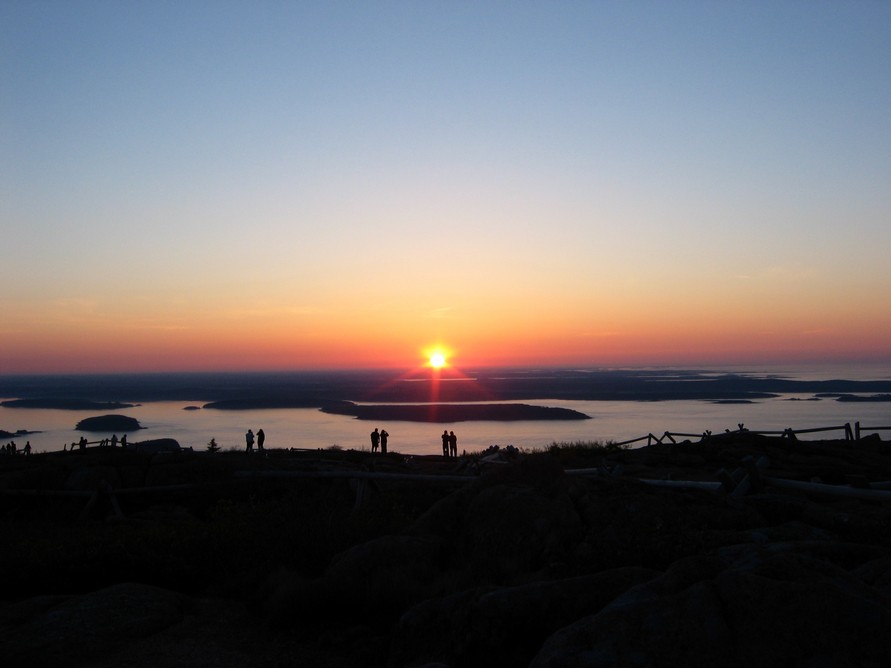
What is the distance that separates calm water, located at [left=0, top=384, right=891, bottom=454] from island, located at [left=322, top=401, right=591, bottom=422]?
310cm

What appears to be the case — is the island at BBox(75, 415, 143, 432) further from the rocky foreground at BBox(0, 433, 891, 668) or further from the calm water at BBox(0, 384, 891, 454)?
the rocky foreground at BBox(0, 433, 891, 668)

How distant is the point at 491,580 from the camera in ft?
25.2

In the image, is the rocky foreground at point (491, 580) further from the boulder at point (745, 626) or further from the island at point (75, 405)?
the island at point (75, 405)

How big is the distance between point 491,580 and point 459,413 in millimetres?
76663

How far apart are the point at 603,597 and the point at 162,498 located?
12.7 meters

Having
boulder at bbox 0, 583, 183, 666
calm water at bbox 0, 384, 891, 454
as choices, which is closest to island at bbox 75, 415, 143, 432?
calm water at bbox 0, 384, 891, 454

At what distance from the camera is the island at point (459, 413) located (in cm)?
7656

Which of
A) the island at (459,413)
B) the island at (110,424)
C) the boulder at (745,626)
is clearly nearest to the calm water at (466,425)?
the island at (110,424)

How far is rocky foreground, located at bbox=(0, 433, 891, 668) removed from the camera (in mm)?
4090

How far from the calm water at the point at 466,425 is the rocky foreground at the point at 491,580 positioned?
33.7 metres

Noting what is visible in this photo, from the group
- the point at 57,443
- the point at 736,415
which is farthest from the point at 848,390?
the point at 57,443

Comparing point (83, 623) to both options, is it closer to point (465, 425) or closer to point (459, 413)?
point (465, 425)

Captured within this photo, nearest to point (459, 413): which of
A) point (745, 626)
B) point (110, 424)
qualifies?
point (110, 424)

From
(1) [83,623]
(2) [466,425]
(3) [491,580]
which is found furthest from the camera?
(2) [466,425]
